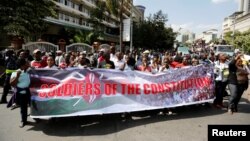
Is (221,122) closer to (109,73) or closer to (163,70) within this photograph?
(163,70)

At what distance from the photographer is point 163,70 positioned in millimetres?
9336

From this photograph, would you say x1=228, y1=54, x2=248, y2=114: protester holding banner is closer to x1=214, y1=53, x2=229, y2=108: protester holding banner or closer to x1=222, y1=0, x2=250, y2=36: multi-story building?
x1=214, y1=53, x2=229, y2=108: protester holding banner

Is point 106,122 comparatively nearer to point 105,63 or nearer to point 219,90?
point 105,63

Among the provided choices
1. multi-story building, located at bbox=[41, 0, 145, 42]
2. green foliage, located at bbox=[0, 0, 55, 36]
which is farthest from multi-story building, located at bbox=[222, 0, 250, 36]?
green foliage, located at bbox=[0, 0, 55, 36]

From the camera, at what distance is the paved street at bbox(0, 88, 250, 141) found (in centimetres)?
687

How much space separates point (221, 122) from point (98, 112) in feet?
10.0

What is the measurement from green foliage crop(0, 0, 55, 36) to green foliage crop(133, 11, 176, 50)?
23717mm

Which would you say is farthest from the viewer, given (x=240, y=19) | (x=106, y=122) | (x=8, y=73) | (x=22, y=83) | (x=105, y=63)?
(x=240, y=19)

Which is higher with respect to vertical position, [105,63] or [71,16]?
[71,16]

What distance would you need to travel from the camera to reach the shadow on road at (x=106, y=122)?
729 centimetres

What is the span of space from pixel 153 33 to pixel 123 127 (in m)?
35.1

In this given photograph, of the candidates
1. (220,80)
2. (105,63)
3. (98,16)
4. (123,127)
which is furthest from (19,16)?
(98,16)

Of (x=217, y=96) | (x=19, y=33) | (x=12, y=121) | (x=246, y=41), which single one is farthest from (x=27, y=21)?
(x=246, y=41)

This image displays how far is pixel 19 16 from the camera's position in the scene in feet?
58.6
